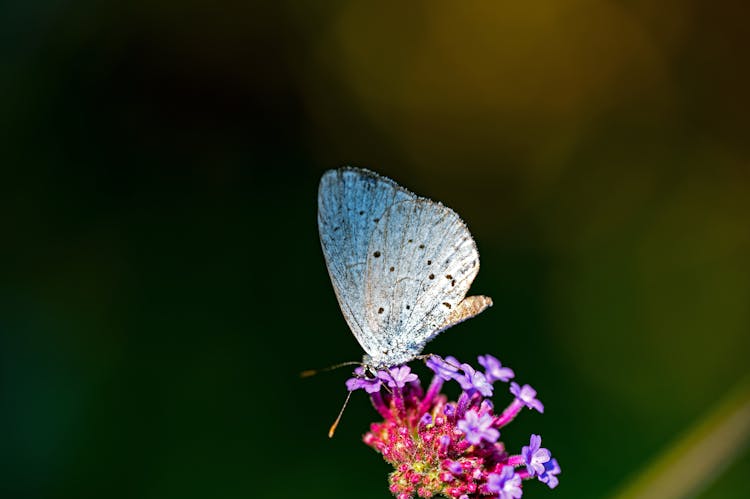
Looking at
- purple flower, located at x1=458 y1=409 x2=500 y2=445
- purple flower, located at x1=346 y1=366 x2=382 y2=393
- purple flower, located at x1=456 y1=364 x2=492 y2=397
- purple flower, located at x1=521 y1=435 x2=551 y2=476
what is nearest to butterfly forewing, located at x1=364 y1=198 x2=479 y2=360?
purple flower, located at x1=346 y1=366 x2=382 y2=393

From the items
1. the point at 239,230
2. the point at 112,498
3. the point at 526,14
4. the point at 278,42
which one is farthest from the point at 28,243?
the point at 526,14

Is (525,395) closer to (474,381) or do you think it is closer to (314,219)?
(474,381)

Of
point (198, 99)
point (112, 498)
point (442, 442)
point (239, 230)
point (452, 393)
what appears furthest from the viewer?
point (198, 99)

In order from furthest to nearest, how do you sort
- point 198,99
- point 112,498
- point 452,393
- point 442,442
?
1. point 198,99
2. point 452,393
3. point 112,498
4. point 442,442

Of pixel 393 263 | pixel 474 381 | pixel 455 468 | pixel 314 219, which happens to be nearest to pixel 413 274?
pixel 393 263

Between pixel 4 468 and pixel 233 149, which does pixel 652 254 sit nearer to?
pixel 233 149

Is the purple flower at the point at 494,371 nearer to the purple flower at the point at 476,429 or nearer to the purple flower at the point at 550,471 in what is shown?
the purple flower at the point at 476,429

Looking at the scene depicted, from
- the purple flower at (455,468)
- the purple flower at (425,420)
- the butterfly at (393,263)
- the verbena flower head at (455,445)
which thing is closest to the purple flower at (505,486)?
the verbena flower head at (455,445)
